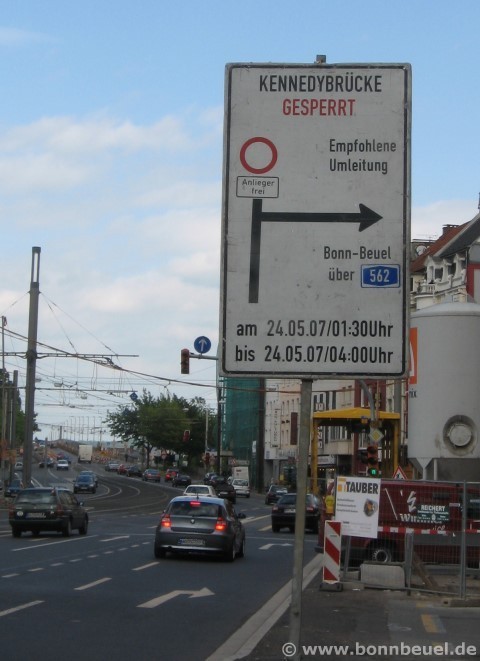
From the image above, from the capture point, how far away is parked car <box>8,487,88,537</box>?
1379 inches

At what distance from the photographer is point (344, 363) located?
20.1 feet

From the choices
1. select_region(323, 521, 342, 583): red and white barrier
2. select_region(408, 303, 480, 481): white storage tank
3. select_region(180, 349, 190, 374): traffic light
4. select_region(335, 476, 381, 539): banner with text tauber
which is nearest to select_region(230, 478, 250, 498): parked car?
select_region(180, 349, 190, 374): traffic light

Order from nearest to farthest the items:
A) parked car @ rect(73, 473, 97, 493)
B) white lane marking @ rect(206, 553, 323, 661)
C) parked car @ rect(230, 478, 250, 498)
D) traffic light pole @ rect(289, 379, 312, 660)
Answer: traffic light pole @ rect(289, 379, 312, 660)
white lane marking @ rect(206, 553, 323, 661)
parked car @ rect(73, 473, 97, 493)
parked car @ rect(230, 478, 250, 498)

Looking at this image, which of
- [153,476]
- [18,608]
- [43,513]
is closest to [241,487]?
[153,476]

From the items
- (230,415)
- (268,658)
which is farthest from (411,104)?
(230,415)

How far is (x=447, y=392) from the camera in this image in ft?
71.7

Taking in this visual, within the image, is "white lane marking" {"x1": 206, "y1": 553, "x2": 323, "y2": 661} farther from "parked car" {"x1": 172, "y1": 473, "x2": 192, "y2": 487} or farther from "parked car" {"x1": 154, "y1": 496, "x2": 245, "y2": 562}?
"parked car" {"x1": 172, "y1": 473, "x2": 192, "y2": 487}

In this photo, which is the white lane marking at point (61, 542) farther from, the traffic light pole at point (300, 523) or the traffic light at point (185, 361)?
the traffic light pole at point (300, 523)

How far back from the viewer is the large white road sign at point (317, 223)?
611 cm

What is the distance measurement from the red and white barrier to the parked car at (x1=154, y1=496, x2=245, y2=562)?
26.8 feet

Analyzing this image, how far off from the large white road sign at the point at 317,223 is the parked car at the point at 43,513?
30099 millimetres

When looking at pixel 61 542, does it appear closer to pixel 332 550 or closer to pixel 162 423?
pixel 332 550

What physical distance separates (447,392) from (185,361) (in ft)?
60.3

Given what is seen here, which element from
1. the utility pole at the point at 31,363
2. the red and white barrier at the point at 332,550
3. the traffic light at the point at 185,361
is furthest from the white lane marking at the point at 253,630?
the utility pole at the point at 31,363
